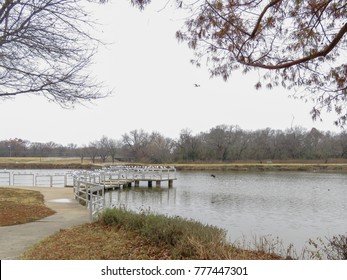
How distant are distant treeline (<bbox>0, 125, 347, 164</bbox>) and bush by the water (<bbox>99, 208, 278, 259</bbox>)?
6561 centimetres

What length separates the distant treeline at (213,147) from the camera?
82.3 m

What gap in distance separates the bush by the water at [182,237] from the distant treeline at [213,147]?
215 ft

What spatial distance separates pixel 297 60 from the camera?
662 centimetres

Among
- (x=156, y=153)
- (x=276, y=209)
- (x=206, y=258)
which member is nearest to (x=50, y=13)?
(x=206, y=258)

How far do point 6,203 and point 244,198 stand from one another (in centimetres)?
1522

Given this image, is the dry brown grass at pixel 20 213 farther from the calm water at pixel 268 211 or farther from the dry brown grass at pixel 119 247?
the calm water at pixel 268 211

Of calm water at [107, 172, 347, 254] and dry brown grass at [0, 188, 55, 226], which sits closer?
dry brown grass at [0, 188, 55, 226]

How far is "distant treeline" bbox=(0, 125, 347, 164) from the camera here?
82.3 m

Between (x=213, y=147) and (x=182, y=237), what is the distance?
286 feet

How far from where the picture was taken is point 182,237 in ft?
20.2

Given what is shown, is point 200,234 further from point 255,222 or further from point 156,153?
point 156,153

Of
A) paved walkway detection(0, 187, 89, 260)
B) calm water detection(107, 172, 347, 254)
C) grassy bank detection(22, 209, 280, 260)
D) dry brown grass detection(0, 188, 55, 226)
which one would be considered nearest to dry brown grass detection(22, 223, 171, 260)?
grassy bank detection(22, 209, 280, 260)

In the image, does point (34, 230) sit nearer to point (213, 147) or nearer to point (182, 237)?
point (182, 237)

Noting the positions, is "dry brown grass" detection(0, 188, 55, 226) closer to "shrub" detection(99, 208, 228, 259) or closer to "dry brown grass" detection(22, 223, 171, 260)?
"dry brown grass" detection(22, 223, 171, 260)
